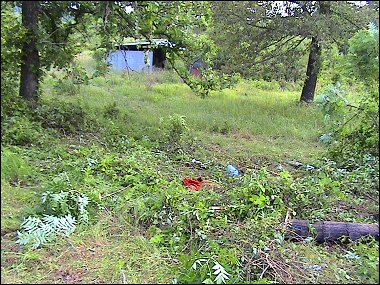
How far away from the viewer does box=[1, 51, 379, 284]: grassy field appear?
2762mm

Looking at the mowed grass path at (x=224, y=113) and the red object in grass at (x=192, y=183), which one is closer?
the red object in grass at (x=192, y=183)

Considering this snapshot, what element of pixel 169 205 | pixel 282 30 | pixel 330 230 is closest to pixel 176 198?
pixel 169 205

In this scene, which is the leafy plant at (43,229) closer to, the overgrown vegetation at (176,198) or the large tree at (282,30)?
the overgrown vegetation at (176,198)

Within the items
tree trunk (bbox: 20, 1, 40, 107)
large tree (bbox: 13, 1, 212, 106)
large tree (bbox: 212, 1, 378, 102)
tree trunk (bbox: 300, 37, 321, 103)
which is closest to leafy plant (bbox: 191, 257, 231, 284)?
large tree (bbox: 13, 1, 212, 106)

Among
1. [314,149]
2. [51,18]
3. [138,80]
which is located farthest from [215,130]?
[138,80]

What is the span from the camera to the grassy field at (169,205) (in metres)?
2.76

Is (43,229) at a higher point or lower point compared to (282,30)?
lower

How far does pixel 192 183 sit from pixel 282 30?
5657mm

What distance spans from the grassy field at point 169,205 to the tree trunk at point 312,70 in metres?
3.22

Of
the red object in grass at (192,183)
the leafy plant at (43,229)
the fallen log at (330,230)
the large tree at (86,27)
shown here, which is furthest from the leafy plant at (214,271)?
the large tree at (86,27)

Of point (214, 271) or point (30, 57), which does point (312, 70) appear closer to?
point (30, 57)

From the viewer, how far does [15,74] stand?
630 centimetres

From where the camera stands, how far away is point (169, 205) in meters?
3.56

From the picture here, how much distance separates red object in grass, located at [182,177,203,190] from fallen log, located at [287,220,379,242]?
1.21 m
